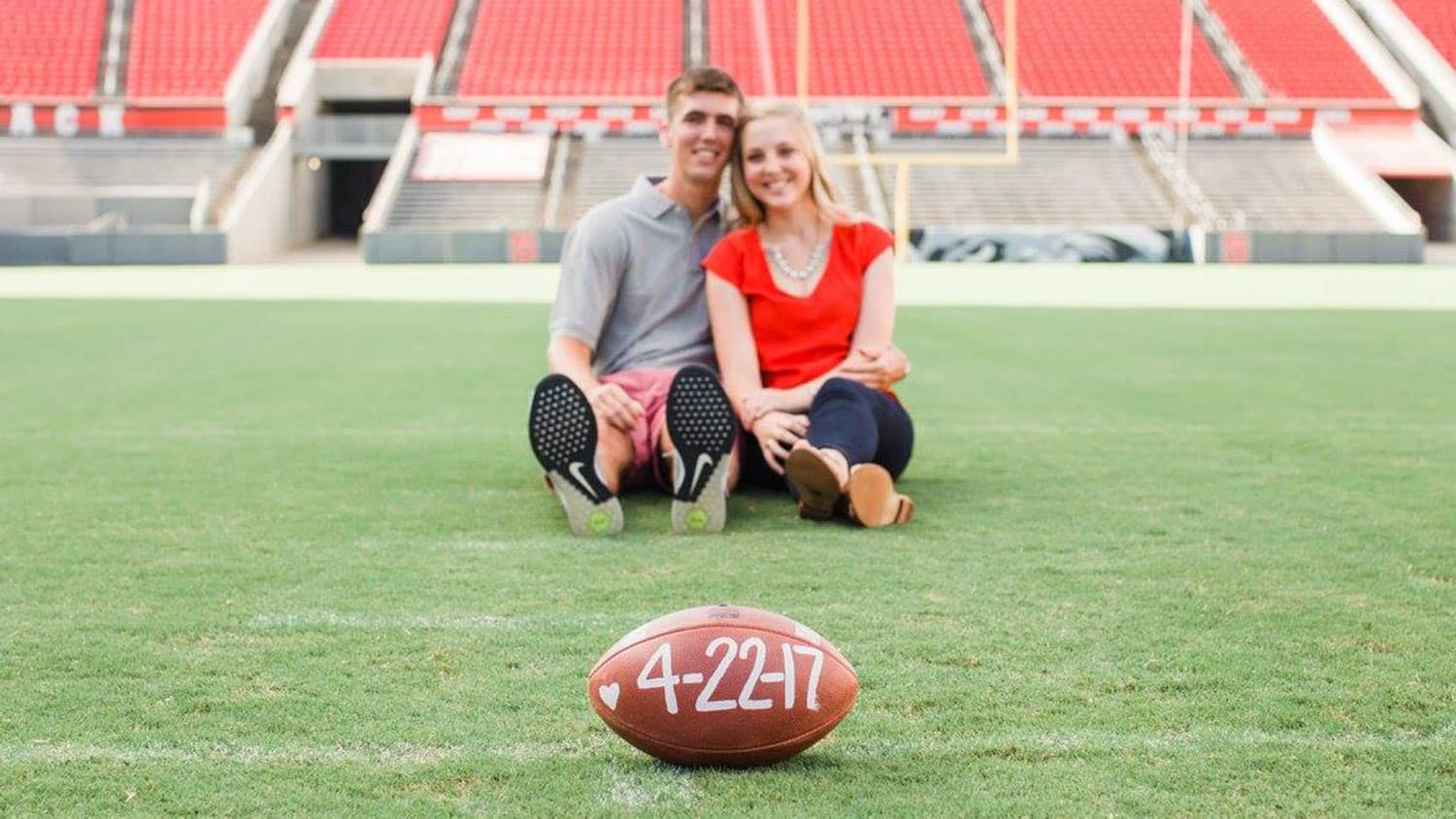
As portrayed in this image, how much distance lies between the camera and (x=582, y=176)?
82.8ft

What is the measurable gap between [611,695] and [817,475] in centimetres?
161

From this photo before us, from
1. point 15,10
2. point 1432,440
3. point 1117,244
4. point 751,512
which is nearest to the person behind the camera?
point 751,512

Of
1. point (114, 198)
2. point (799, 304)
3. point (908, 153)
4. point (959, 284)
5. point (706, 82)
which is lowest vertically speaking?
point (114, 198)

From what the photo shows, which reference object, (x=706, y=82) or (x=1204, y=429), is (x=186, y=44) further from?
(x=706, y=82)

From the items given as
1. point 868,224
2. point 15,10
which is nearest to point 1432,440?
point 868,224

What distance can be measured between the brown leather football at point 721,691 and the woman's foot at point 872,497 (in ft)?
5.11

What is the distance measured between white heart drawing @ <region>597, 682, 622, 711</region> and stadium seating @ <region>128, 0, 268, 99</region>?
2643 cm

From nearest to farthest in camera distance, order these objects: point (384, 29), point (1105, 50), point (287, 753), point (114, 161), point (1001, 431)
Answer: point (287, 753) → point (1001, 431) → point (114, 161) → point (1105, 50) → point (384, 29)

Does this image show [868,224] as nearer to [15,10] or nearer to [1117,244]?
[1117,244]

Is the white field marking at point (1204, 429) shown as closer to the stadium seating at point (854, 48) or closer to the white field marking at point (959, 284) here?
the white field marking at point (959, 284)

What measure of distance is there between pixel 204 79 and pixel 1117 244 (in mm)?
15060

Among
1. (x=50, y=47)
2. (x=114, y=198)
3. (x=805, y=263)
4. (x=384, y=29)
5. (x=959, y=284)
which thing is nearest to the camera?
(x=805, y=263)

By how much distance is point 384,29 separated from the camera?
28656 millimetres

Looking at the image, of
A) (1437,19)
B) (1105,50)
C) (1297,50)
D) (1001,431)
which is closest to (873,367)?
(1001,431)
